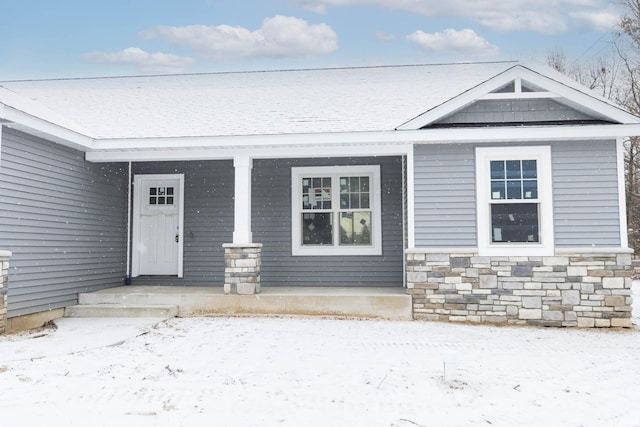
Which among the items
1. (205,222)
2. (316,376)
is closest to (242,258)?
(205,222)

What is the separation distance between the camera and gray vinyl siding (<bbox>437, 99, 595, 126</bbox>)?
296 inches

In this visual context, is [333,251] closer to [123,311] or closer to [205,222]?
[205,222]

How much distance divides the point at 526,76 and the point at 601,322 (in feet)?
11.8

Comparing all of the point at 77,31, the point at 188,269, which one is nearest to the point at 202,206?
the point at 188,269

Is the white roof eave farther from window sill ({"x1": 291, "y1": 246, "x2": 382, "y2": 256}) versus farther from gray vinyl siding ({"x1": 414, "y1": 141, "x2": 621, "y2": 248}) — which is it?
window sill ({"x1": 291, "y1": 246, "x2": 382, "y2": 256})

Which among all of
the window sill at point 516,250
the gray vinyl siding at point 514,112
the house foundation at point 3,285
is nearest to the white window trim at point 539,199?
the window sill at point 516,250

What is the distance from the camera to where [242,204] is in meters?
8.02

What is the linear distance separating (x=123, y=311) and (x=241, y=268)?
185 cm

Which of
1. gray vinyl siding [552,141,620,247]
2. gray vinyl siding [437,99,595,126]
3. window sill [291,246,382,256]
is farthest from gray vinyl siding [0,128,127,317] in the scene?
gray vinyl siding [552,141,620,247]

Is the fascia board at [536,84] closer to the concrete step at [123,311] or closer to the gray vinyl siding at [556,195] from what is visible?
the gray vinyl siding at [556,195]

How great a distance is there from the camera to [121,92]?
35.3 ft

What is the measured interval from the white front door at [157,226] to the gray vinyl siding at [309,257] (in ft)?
4.91

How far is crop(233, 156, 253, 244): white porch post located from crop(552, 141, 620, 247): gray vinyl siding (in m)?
4.50

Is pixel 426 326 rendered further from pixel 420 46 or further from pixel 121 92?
pixel 420 46
